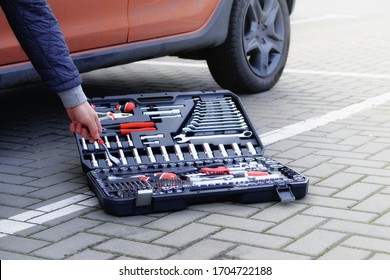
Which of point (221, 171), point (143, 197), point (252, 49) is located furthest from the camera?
point (252, 49)

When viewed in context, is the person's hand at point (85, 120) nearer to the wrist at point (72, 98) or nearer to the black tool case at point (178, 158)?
the wrist at point (72, 98)

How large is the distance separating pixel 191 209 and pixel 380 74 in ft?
13.6

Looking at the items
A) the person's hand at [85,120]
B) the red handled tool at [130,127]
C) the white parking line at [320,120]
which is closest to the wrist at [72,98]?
the person's hand at [85,120]

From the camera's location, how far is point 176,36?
18.6 ft

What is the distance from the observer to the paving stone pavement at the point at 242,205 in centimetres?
330

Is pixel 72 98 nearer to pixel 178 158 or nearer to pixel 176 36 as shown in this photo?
pixel 178 158

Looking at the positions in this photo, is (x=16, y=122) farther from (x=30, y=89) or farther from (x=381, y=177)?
(x=381, y=177)

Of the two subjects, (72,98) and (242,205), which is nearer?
(72,98)

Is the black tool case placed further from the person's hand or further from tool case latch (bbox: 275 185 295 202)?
the person's hand

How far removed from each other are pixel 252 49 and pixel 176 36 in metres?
0.90

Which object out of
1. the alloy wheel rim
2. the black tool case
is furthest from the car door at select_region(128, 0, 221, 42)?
the black tool case

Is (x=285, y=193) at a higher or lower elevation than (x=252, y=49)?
lower

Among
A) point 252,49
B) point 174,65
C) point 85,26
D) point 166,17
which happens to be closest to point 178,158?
point 85,26

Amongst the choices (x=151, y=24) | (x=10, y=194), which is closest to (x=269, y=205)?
(x=10, y=194)
